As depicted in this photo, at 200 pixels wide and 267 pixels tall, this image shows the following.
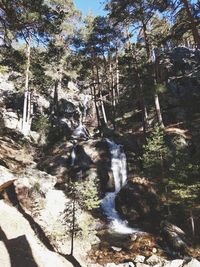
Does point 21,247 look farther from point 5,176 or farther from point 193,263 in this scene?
point 193,263

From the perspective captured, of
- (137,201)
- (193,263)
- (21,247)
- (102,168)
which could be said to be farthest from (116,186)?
(193,263)

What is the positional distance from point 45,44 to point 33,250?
32.8 feet

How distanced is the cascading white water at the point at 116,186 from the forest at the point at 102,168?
0.28ft

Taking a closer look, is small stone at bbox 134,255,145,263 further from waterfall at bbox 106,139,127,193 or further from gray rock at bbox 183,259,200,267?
waterfall at bbox 106,139,127,193

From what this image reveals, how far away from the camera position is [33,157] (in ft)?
93.5

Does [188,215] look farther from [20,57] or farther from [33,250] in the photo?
[20,57]

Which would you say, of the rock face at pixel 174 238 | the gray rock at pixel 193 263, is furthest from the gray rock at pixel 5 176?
the gray rock at pixel 193 263

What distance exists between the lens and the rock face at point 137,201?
20.8 metres

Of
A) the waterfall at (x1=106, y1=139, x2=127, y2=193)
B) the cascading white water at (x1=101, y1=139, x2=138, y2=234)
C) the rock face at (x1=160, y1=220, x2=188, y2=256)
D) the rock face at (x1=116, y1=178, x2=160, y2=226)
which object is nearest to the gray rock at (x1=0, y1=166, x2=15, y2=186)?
the cascading white water at (x1=101, y1=139, x2=138, y2=234)

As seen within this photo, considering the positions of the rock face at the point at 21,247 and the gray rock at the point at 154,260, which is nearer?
the rock face at the point at 21,247

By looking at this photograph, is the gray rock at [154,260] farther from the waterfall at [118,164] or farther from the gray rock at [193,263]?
the waterfall at [118,164]

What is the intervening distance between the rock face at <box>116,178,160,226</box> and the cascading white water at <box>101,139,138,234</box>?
585 mm

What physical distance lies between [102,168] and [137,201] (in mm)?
4900

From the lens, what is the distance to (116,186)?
2467cm
